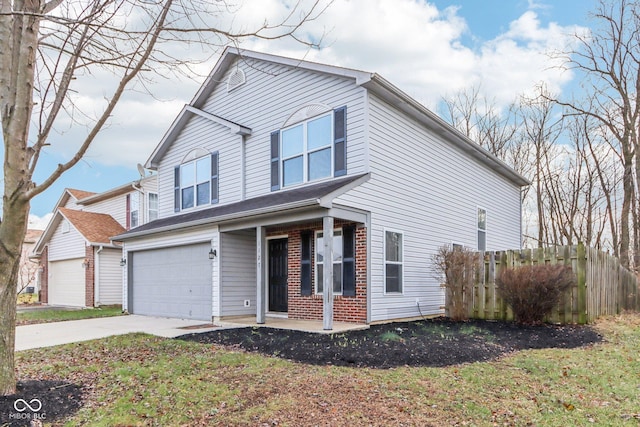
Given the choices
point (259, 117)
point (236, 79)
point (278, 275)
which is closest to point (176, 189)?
point (236, 79)

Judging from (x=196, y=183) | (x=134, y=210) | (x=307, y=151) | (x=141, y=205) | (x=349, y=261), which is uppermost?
(x=307, y=151)

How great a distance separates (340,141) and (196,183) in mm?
5931

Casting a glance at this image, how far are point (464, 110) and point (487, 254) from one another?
17.7 meters

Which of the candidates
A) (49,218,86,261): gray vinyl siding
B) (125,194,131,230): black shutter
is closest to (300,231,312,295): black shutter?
(49,218,86,261): gray vinyl siding

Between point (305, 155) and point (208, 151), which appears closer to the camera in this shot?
point (305, 155)

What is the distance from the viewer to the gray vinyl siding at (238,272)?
11.7 m

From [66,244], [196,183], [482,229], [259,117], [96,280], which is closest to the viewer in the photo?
[259,117]

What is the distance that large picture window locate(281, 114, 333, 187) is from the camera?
10.8m

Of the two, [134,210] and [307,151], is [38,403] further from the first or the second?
[134,210]

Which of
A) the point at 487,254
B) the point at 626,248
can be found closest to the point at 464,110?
the point at 626,248

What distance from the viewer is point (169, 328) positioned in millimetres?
10695

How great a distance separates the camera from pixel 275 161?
1193 cm

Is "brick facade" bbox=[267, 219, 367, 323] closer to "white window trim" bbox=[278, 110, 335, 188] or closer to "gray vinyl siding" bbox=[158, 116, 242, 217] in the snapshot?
"white window trim" bbox=[278, 110, 335, 188]

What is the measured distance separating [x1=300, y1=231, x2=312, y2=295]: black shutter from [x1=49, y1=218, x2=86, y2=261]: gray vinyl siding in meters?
12.2
